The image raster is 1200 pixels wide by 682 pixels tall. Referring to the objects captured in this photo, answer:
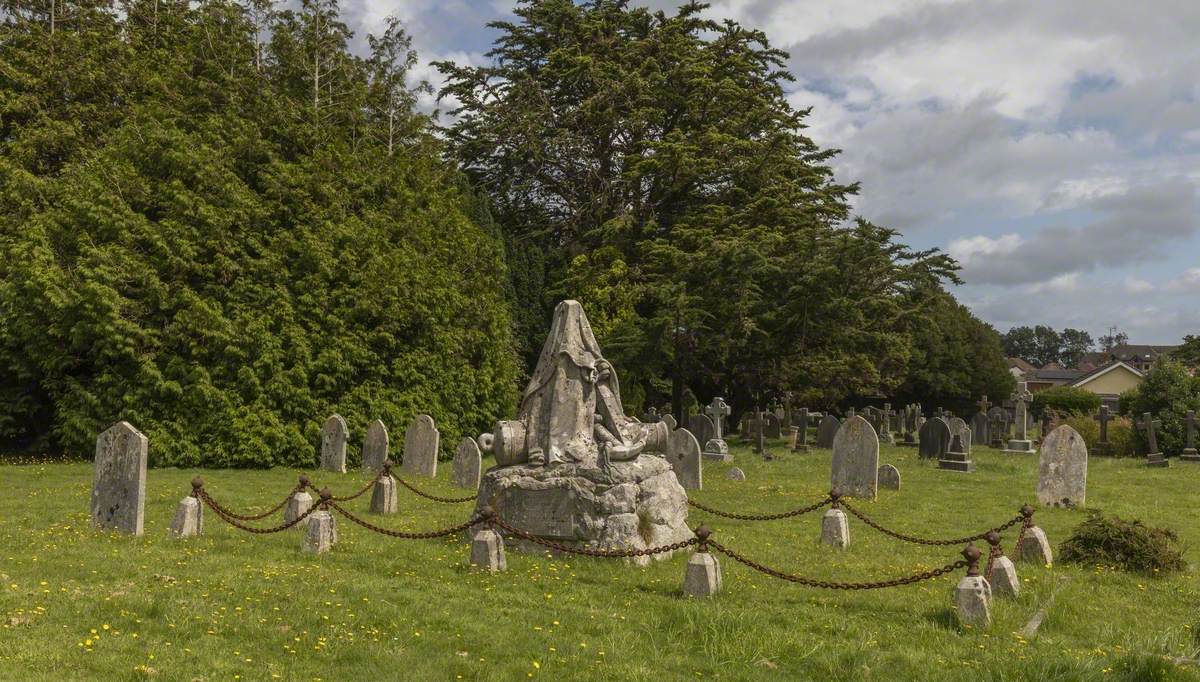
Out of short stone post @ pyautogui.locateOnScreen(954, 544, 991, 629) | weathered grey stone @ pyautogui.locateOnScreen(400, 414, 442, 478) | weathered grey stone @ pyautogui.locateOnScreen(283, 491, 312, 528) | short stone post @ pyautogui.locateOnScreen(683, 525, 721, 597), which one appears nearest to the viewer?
short stone post @ pyautogui.locateOnScreen(954, 544, 991, 629)

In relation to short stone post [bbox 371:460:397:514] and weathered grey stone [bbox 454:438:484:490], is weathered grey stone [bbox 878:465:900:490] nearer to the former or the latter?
weathered grey stone [bbox 454:438:484:490]

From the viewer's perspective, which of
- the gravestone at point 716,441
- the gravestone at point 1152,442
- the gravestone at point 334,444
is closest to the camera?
the gravestone at point 334,444

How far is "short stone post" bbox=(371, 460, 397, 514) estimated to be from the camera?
554 inches

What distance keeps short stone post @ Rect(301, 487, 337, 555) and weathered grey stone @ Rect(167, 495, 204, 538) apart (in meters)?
1.62

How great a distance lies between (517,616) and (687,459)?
34.2ft

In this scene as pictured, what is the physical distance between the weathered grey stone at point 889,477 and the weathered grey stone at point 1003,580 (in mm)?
9024

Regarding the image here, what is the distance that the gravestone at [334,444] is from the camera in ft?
68.1

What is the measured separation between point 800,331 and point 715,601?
23.1m

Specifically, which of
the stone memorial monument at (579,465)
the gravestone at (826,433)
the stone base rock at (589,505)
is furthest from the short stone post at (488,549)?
the gravestone at (826,433)

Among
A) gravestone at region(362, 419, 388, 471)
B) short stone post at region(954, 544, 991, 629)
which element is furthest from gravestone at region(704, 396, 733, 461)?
short stone post at region(954, 544, 991, 629)

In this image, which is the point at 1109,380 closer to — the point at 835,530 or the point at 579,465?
the point at 835,530

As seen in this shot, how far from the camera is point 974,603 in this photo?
7.78 m

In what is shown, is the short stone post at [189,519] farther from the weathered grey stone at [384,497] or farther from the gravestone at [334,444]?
the gravestone at [334,444]

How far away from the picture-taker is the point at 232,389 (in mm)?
21406
